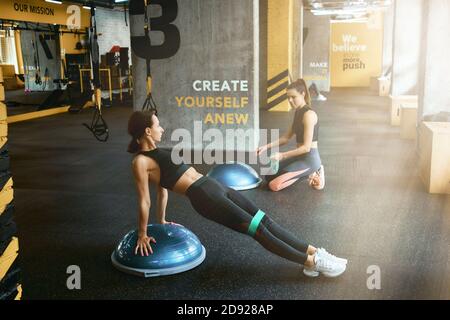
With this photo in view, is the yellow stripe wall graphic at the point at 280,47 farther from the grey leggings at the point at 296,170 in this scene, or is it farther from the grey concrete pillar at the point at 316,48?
the grey leggings at the point at 296,170

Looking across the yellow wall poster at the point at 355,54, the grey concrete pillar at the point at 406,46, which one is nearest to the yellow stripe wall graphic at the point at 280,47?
the grey concrete pillar at the point at 406,46

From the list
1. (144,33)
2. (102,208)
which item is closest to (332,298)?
(102,208)

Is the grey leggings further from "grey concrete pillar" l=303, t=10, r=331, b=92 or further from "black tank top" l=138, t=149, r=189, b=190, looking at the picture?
"grey concrete pillar" l=303, t=10, r=331, b=92

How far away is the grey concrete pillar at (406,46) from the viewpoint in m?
9.98

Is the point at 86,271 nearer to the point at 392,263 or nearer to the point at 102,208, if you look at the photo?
the point at 102,208

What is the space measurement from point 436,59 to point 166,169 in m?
4.55

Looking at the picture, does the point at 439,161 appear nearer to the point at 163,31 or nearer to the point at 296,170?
the point at 296,170

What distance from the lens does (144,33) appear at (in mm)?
7684

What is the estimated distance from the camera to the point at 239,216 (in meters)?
3.08

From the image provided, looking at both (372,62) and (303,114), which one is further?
(372,62)

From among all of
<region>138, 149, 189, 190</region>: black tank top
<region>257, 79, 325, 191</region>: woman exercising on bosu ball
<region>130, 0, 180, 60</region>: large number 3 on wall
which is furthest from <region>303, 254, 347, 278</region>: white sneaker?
<region>130, 0, 180, 60</region>: large number 3 on wall
